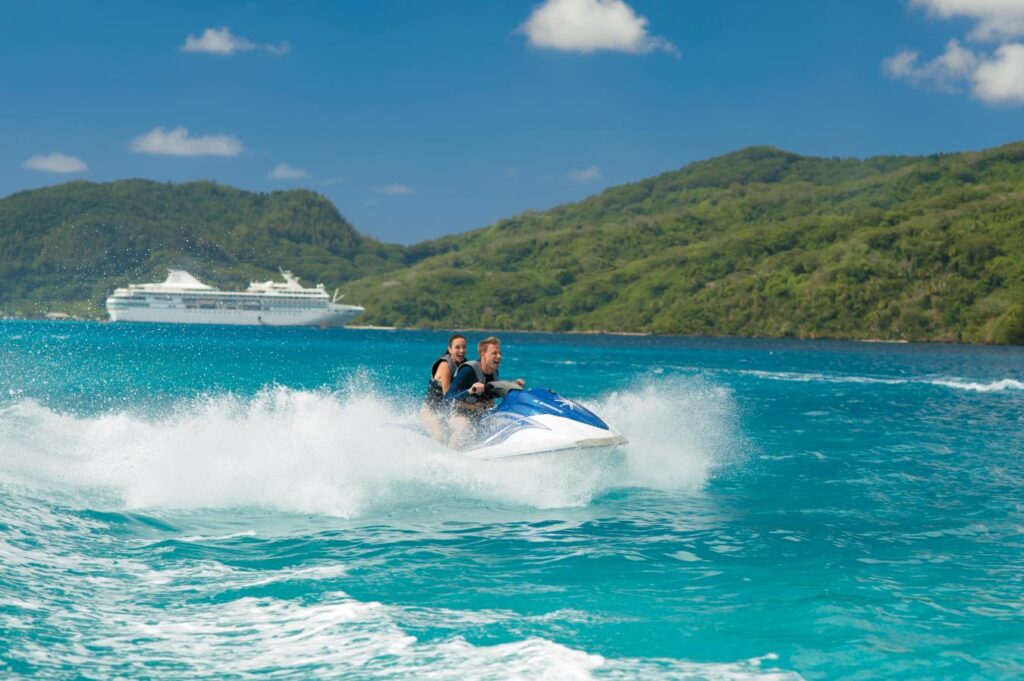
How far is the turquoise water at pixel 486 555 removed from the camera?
705 cm

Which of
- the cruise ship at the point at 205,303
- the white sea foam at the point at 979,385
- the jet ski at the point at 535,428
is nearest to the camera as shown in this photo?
the jet ski at the point at 535,428

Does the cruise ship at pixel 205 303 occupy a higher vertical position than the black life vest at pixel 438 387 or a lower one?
higher

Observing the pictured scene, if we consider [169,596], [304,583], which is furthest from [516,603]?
[169,596]

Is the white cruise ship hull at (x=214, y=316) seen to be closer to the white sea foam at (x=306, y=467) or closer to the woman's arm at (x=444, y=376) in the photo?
the white sea foam at (x=306, y=467)

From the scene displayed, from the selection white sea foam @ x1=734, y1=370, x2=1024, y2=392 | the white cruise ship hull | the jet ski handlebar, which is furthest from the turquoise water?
the white cruise ship hull

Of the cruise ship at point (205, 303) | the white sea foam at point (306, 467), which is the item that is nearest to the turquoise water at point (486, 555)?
the white sea foam at point (306, 467)

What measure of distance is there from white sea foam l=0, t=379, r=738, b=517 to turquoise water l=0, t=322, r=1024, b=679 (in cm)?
5

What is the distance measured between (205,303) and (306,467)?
167272 mm

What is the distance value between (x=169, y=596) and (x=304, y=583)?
115 centimetres

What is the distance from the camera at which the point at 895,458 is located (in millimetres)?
19547

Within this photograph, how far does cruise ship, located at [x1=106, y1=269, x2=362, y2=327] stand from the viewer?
169500 mm

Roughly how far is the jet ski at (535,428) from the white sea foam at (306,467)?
225mm

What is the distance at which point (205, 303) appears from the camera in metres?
172

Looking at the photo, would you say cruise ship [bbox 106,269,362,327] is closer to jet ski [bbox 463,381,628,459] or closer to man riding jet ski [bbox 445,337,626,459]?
man riding jet ski [bbox 445,337,626,459]
